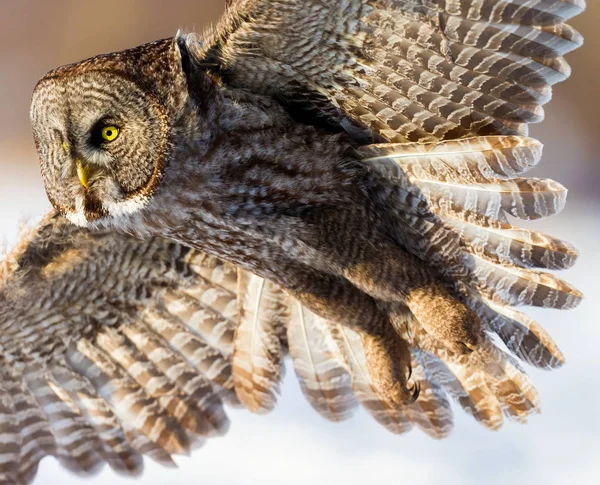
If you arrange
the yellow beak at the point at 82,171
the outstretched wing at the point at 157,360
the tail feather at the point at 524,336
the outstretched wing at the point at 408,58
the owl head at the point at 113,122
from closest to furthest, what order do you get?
the outstretched wing at the point at 408,58
the owl head at the point at 113,122
the yellow beak at the point at 82,171
the tail feather at the point at 524,336
the outstretched wing at the point at 157,360

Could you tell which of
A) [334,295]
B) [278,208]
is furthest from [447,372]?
[278,208]

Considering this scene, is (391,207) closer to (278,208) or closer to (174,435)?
(278,208)

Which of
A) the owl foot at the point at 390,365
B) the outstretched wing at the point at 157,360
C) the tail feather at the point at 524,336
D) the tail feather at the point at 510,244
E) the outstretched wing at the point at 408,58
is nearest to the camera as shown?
the outstretched wing at the point at 408,58

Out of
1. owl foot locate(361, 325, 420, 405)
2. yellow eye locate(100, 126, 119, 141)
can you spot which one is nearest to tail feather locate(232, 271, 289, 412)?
owl foot locate(361, 325, 420, 405)

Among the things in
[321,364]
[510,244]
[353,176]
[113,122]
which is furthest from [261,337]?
[113,122]

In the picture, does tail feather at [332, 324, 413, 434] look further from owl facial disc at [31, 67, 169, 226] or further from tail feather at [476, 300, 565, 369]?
owl facial disc at [31, 67, 169, 226]

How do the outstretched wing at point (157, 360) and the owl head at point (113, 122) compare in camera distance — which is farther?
the outstretched wing at point (157, 360)

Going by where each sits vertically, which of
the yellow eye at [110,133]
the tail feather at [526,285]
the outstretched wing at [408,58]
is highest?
the outstretched wing at [408,58]

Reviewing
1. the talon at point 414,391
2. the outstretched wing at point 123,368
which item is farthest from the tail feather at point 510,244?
the outstretched wing at point 123,368

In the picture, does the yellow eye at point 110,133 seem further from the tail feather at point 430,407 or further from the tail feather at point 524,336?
the tail feather at point 430,407

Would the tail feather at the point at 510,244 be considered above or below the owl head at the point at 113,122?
below
